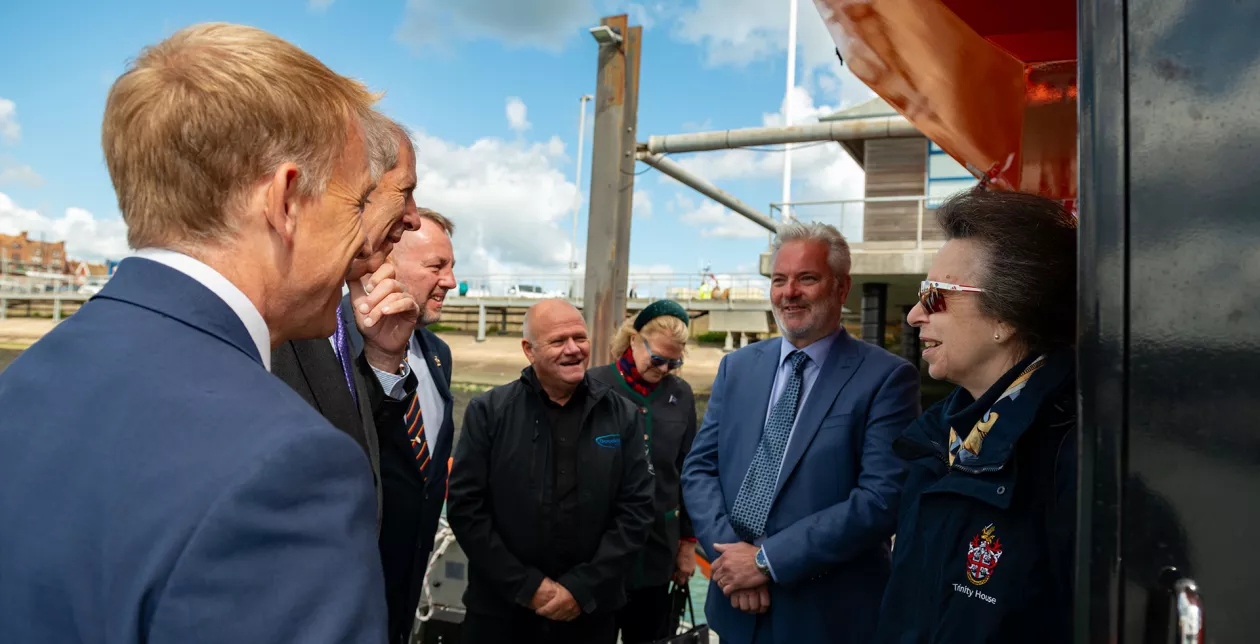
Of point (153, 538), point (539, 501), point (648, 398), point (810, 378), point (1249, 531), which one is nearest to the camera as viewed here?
point (153, 538)

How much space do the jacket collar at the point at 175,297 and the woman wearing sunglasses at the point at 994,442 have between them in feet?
4.06

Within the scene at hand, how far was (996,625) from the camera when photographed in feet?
4.63

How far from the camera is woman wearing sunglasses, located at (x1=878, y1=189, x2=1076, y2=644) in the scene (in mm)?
1411

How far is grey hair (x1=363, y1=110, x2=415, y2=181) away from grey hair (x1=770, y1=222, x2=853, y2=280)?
2.06 meters

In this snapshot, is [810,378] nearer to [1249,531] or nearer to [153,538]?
[1249,531]

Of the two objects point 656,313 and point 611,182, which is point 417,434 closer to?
A: point 656,313

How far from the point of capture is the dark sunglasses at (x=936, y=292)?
1.83 meters

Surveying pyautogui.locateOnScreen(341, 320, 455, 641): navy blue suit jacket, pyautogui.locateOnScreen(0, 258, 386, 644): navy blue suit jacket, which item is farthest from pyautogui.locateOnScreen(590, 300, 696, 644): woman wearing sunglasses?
pyautogui.locateOnScreen(0, 258, 386, 644): navy blue suit jacket

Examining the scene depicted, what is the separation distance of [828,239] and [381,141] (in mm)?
2245

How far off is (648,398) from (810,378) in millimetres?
1737

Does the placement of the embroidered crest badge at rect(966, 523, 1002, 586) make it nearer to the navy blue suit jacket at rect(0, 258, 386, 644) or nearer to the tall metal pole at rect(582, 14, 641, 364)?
the navy blue suit jacket at rect(0, 258, 386, 644)

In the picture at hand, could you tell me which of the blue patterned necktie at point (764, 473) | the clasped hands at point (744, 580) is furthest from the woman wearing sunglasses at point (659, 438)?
the clasped hands at point (744, 580)

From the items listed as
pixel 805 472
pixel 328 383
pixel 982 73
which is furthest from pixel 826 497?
pixel 328 383

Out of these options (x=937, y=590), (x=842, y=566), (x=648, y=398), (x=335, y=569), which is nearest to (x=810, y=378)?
(x=842, y=566)
